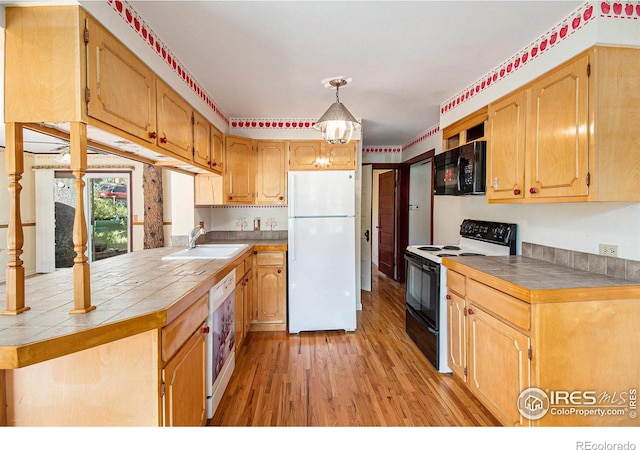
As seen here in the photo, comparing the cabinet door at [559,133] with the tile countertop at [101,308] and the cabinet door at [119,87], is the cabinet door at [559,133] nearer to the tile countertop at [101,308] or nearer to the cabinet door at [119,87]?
the tile countertop at [101,308]

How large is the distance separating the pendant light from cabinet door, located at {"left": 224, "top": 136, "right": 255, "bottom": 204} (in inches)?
52.5

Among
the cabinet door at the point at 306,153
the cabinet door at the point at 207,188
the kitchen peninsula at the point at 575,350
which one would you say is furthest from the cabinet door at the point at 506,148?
the cabinet door at the point at 207,188

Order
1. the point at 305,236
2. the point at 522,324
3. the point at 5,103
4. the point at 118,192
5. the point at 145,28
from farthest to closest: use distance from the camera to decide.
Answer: the point at 118,192 < the point at 305,236 < the point at 145,28 < the point at 522,324 < the point at 5,103

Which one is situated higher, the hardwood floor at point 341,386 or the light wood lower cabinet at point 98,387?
the light wood lower cabinet at point 98,387

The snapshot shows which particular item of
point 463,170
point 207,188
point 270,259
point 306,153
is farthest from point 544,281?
point 207,188

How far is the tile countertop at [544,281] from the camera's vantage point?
153cm

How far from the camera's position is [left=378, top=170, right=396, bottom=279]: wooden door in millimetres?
5613

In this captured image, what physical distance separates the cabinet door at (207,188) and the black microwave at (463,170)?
232 cm

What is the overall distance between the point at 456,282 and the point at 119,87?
2391mm

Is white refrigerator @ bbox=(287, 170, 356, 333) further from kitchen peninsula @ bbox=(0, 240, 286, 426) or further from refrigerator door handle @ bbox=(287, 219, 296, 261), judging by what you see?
kitchen peninsula @ bbox=(0, 240, 286, 426)

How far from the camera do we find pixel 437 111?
344cm
